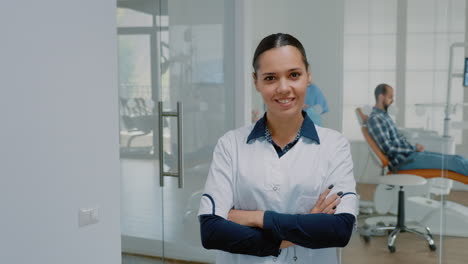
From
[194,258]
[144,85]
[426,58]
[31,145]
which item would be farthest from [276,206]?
[426,58]

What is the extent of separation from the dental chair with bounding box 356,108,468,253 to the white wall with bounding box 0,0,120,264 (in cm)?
199

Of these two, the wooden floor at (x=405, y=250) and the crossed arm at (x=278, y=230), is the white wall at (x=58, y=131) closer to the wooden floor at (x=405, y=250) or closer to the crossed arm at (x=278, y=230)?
the crossed arm at (x=278, y=230)

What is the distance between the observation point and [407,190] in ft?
12.2

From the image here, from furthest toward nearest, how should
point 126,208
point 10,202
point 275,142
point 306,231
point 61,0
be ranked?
point 126,208 < point 61,0 < point 10,202 < point 275,142 < point 306,231

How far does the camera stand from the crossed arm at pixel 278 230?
4.94 ft

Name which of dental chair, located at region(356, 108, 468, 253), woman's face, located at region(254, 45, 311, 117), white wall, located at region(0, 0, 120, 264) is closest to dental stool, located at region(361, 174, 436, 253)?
dental chair, located at region(356, 108, 468, 253)

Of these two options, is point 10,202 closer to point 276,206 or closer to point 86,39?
point 86,39

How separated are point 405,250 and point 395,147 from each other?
74 centimetres

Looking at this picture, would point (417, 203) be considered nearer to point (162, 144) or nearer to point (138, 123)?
point (162, 144)

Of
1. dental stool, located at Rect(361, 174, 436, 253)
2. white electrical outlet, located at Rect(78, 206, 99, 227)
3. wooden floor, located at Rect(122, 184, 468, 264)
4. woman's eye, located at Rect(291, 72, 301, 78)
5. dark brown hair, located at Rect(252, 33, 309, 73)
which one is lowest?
wooden floor, located at Rect(122, 184, 468, 264)

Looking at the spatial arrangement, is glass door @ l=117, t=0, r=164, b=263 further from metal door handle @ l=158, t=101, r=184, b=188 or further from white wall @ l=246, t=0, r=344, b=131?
white wall @ l=246, t=0, r=344, b=131

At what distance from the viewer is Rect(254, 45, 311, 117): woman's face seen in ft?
4.83

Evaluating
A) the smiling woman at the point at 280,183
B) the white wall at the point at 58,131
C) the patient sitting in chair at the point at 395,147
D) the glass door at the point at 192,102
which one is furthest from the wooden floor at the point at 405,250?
the smiling woman at the point at 280,183

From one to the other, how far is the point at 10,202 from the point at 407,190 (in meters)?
2.71
